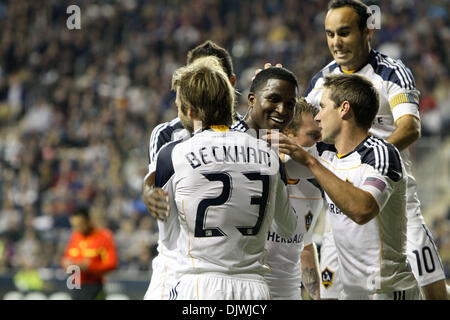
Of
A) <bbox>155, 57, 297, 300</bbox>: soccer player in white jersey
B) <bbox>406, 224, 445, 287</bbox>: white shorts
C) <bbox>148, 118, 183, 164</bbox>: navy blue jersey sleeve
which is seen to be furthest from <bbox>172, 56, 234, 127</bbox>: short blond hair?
<bbox>406, 224, 445, 287</bbox>: white shorts

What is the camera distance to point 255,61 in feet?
50.5

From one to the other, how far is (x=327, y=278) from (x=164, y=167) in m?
2.02

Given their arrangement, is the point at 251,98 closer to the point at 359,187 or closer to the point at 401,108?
the point at 359,187

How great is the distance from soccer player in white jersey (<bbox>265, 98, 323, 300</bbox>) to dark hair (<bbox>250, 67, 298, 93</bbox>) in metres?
0.48

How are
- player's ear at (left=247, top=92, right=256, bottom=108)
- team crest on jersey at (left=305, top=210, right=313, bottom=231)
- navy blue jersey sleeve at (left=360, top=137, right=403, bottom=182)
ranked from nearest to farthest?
navy blue jersey sleeve at (left=360, top=137, right=403, bottom=182)
player's ear at (left=247, top=92, right=256, bottom=108)
team crest on jersey at (left=305, top=210, right=313, bottom=231)

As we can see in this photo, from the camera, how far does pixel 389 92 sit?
4.90 metres

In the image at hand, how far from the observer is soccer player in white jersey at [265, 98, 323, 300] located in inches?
178

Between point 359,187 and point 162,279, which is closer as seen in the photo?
point 359,187

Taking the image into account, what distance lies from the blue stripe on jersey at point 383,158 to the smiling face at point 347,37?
1270 millimetres

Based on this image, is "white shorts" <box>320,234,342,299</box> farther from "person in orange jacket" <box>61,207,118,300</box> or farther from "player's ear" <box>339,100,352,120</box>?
"person in orange jacket" <box>61,207,118,300</box>

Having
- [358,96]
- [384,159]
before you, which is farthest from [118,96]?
[384,159]

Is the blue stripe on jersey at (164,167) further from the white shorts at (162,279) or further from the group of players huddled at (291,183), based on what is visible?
the white shorts at (162,279)
